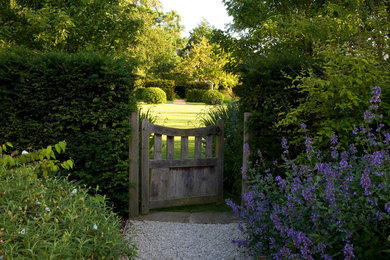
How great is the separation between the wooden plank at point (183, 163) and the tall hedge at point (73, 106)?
0.70 m

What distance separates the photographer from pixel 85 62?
4.84 metres

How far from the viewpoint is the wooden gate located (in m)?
5.59

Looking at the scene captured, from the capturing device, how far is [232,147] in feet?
23.7

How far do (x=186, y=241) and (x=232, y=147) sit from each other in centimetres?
293

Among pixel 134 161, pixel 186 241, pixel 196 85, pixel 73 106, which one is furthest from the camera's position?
pixel 196 85

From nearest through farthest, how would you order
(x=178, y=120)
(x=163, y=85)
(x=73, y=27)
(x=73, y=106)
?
1. (x=73, y=106)
2. (x=73, y=27)
3. (x=178, y=120)
4. (x=163, y=85)

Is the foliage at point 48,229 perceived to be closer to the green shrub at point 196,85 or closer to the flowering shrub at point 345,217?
the flowering shrub at point 345,217

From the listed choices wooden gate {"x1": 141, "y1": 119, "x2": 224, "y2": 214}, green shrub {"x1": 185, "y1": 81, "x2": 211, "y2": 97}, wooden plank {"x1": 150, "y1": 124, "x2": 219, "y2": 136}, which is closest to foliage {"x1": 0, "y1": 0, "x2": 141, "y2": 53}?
wooden plank {"x1": 150, "y1": 124, "x2": 219, "y2": 136}

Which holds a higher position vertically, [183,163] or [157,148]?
[157,148]

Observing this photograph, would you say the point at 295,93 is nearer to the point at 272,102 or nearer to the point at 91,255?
the point at 272,102

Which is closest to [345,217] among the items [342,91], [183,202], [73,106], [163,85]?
[342,91]

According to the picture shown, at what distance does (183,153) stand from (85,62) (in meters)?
2.11

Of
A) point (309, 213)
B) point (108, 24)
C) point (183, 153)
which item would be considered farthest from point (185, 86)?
point (309, 213)

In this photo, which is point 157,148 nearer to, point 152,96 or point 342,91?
point 342,91
